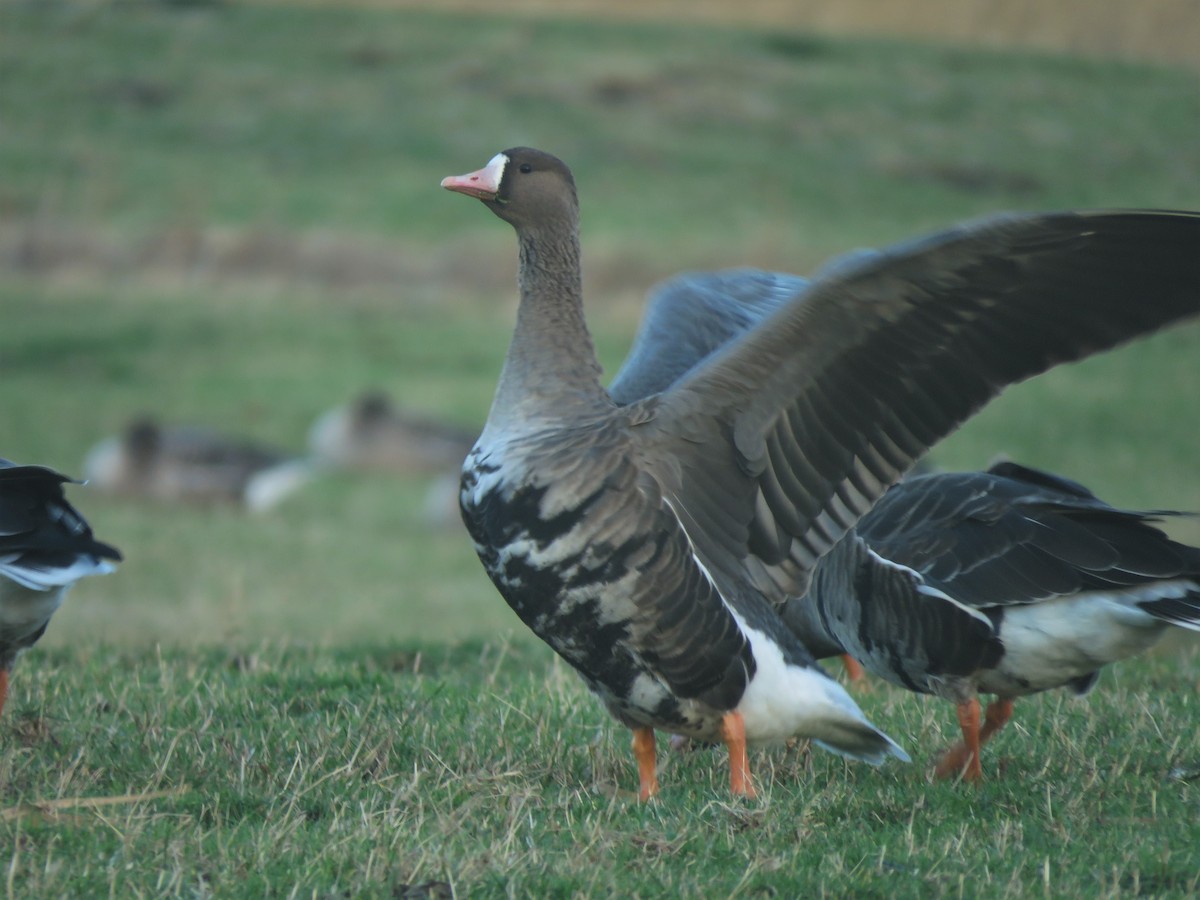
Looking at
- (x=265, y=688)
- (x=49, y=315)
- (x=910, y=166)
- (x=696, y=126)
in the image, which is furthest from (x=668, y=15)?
(x=265, y=688)

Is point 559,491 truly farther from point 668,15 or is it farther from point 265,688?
point 668,15

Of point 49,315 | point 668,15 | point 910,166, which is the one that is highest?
point 668,15

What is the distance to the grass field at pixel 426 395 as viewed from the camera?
4336mm

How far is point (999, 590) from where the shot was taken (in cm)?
529

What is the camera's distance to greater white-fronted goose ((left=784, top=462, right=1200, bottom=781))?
16.9 ft

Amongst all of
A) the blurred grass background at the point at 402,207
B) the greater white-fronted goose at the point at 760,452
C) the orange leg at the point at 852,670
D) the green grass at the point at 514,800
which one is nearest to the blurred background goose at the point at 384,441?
the blurred grass background at the point at 402,207

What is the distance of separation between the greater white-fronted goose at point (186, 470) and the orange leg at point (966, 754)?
12.5m

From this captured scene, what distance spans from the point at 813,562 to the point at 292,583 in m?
8.65

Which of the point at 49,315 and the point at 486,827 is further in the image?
the point at 49,315

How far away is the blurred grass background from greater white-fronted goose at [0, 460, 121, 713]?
3266mm

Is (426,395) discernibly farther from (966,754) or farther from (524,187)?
(966,754)

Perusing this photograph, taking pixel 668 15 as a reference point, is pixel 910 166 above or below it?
below

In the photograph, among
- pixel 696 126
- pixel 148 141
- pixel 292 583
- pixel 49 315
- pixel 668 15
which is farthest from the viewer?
pixel 668 15

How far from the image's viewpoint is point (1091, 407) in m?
21.5
